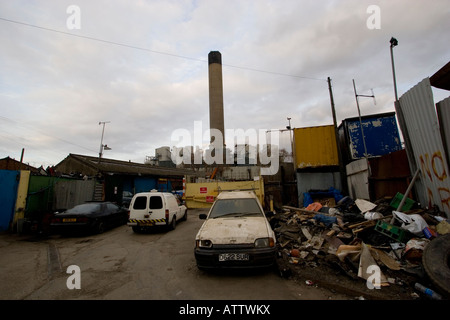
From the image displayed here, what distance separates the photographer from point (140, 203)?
8727mm

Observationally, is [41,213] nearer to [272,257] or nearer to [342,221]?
[272,257]

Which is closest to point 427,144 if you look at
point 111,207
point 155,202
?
point 155,202

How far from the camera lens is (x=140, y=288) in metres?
3.73

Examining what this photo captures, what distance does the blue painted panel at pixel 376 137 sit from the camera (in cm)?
1103

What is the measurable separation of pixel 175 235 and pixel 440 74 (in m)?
9.31

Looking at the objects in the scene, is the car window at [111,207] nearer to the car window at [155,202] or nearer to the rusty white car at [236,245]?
the car window at [155,202]

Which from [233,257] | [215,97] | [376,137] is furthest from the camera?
[215,97]

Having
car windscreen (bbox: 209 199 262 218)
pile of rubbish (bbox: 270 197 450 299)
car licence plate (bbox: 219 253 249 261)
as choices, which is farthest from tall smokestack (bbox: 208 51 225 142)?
car licence plate (bbox: 219 253 249 261)

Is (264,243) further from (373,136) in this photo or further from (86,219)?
(373,136)

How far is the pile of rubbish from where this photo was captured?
3.43m

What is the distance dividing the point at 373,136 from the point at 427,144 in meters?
6.58

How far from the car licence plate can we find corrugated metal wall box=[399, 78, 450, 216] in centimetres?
515

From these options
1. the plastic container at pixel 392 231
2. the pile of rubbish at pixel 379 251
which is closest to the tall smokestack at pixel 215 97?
the pile of rubbish at pixel 379 251

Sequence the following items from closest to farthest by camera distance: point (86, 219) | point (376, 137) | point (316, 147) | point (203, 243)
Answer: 1. point (203, 243)
2. point (86, 219)
3. point (376, 137)
4. point (316, 147)
